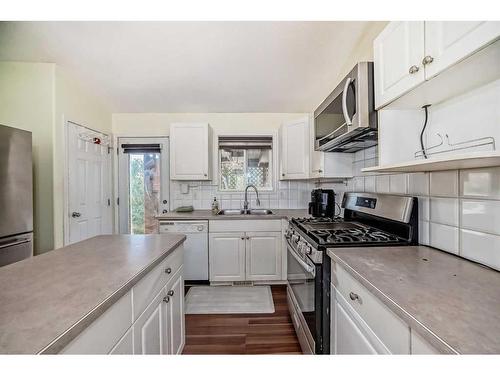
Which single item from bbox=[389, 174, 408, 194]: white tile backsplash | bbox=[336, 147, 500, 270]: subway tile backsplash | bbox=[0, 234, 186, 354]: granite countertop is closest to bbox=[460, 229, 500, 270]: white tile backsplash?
bbox=[336, 147, 500, 270]: subway tile backsplash

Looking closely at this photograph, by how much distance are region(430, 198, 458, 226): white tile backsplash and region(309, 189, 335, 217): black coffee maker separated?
1.15 metres

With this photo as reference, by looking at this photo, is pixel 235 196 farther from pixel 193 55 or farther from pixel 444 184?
pixel 444 184

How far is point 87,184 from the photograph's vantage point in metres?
2.72

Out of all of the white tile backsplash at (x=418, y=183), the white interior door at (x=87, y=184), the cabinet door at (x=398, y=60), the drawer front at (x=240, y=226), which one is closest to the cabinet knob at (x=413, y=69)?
the cabinet door at (x=398, y=60)

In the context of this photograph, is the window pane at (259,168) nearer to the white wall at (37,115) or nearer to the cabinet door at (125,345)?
the white wall at (37,115)

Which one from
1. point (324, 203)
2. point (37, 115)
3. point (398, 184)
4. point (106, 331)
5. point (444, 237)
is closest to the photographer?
point (106, 331)

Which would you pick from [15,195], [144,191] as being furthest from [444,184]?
[144,191]

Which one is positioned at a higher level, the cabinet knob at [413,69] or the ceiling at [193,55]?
the ceiling at [193,55]

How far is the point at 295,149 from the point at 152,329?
2.25 m

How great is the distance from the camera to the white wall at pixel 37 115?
7.22 ft

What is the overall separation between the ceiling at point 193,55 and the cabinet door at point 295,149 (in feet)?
1.32

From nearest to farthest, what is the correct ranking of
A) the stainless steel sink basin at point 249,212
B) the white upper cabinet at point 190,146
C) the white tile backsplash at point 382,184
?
the white tile backsplash at point 382,184
the white upper cabinet at point 190,146
the stainless steel sink basin at point 249,212

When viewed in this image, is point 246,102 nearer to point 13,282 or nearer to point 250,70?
point 250,70

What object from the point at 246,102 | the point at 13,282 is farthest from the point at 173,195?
the point at 13,282
